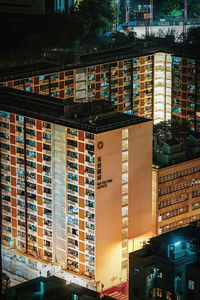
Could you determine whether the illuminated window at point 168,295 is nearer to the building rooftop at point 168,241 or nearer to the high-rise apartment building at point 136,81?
the building rooftop at point 168,241

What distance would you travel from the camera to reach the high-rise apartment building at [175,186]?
116062 millimetres

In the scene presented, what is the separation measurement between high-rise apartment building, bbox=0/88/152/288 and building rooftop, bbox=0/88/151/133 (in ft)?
0.48

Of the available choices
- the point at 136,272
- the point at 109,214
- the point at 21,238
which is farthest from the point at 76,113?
the point at 136,272

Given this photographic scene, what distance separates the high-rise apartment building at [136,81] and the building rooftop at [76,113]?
21543mm

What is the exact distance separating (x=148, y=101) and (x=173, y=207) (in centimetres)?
4758

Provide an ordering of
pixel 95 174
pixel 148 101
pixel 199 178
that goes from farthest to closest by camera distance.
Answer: pixel 148 101
pixel 199 178
pixel 95 174

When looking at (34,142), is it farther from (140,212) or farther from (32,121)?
(140,212)

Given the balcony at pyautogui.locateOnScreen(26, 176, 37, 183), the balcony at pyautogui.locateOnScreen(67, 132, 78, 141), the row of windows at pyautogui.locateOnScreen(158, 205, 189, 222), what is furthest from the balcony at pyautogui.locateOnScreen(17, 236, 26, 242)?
the row of windows at pyautogui.locateOnScreen(158, 205, 189, 222)

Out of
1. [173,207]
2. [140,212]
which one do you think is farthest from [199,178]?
[140,212]

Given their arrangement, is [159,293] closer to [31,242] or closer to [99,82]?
[31,242]

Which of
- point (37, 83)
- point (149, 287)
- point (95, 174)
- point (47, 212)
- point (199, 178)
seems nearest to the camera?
point (149, 287)

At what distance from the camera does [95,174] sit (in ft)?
346

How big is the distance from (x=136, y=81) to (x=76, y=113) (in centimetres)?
4800

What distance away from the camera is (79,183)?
108375mm
